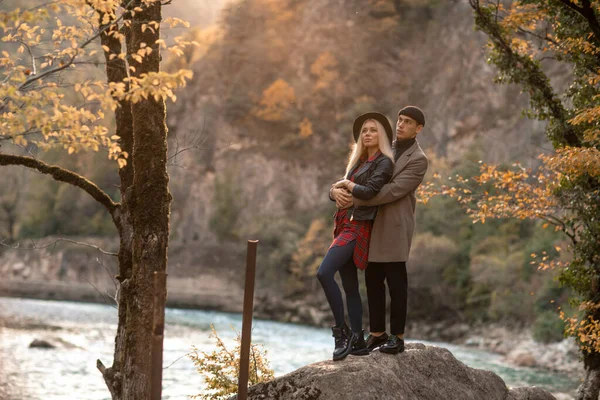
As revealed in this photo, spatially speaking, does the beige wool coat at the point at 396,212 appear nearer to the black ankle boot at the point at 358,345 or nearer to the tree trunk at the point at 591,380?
the black ankle boot at the point at 358,345

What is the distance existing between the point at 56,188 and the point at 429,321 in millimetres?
51462

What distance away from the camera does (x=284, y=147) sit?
72062 millimetres

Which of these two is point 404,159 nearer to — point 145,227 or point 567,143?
point 145,227

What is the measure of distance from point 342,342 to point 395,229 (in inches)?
46.9

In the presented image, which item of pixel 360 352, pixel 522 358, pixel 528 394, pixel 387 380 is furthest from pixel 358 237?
pixel 522 358

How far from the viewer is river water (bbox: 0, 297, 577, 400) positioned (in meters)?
21.0

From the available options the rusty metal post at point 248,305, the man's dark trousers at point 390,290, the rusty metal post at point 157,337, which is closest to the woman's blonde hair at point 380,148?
the man's dark trousers at point 390,290

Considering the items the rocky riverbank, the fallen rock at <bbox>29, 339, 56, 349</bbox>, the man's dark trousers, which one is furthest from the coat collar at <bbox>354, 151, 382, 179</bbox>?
the fallen rock at <bbox>29, 339, 56, 349</bbox>

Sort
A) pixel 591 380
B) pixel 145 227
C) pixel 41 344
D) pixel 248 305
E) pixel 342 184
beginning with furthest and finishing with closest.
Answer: pixel 41 344
pixel 591 380
pixel 145 227
pixel 342 184
pixel 248 305

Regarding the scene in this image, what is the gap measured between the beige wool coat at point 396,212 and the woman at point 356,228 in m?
0.08

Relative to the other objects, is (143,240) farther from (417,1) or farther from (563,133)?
(417,1)

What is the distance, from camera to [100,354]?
28125 millimetres

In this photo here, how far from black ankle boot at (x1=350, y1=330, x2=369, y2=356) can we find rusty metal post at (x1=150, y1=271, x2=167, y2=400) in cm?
214

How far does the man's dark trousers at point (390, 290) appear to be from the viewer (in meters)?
6.80
